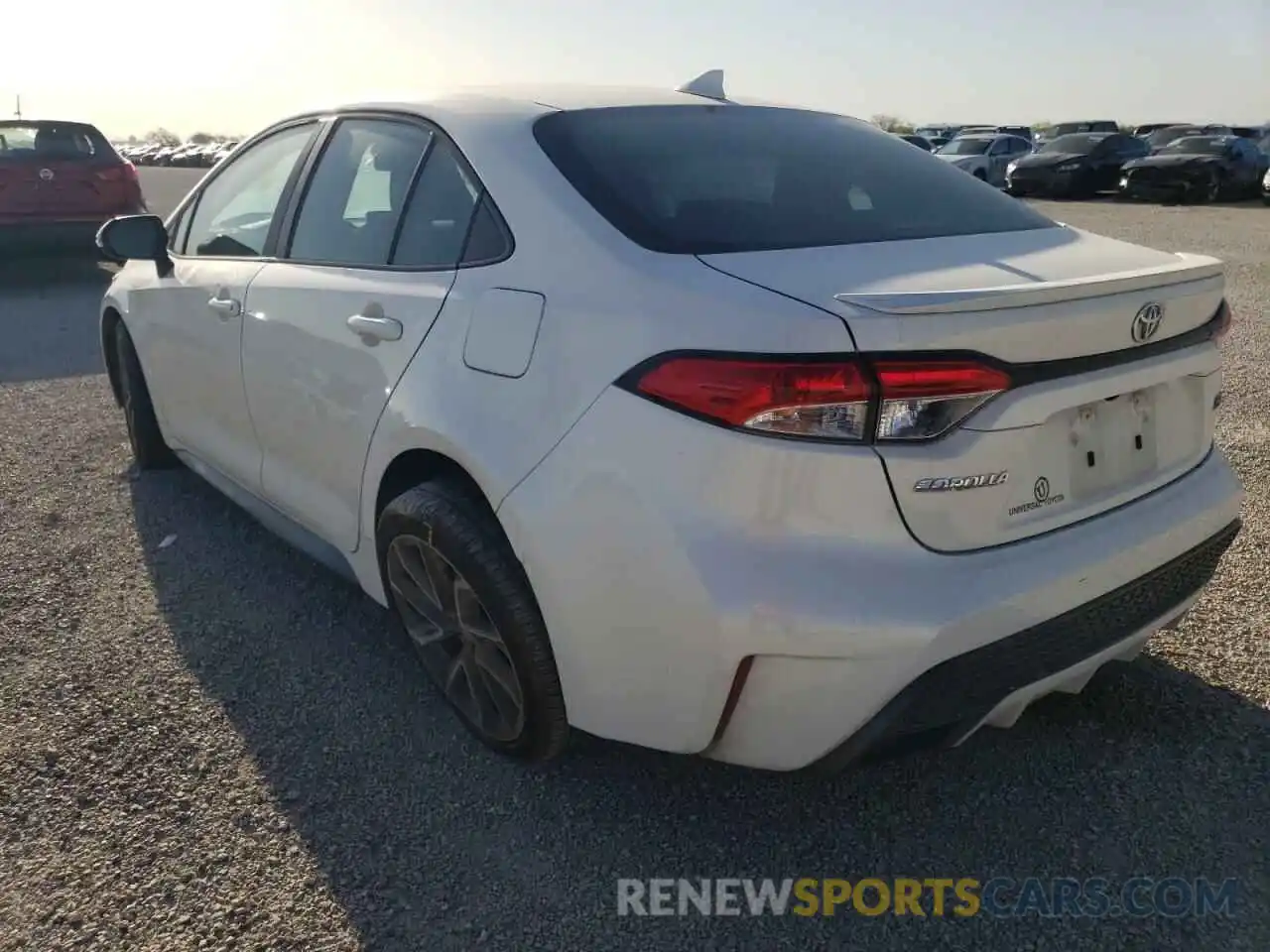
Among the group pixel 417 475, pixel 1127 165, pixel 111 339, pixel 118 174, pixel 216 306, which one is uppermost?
pixel 216 306

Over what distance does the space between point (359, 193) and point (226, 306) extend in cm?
70

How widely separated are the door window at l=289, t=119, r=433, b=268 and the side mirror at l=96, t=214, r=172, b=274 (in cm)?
101

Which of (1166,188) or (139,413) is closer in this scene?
(139,413)

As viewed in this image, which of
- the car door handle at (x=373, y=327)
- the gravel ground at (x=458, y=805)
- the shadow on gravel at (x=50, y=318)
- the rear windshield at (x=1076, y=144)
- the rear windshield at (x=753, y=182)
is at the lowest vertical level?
the shadow on gravel at (x=50, y=318)

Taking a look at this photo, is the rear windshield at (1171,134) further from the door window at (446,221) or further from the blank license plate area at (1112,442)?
the door window at (446,221)

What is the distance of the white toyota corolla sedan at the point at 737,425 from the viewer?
1.86 meters

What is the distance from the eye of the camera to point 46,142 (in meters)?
10.3

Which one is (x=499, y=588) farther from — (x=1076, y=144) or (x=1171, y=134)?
(x=1171, y=134)

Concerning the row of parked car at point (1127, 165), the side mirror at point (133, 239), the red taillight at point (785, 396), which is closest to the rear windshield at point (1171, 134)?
the row of parked car at point (1127, 165)

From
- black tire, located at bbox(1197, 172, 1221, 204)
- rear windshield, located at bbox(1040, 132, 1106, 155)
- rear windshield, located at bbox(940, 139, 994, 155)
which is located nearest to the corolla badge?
black tire, located at bbox(1197, 172, 1221, 204)

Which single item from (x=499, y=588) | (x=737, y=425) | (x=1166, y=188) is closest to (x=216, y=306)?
(x=499, y=588)

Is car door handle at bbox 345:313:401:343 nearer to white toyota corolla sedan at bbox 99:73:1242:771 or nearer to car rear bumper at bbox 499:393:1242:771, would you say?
white toyota corolla sedan at bbox 99:73:1242:771

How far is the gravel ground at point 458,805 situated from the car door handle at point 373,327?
3.28 feet

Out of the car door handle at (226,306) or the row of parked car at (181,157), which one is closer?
the car door handle at (226,306)
